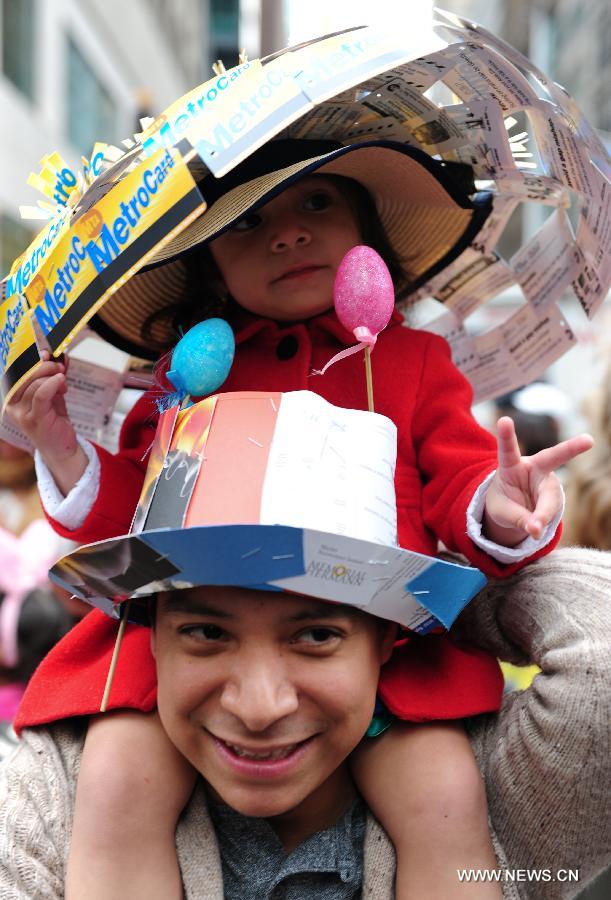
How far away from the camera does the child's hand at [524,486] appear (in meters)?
1.63

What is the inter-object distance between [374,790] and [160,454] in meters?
0.69

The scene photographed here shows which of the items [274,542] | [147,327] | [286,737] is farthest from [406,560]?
[147,327]

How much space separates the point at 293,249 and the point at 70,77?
1601 cm

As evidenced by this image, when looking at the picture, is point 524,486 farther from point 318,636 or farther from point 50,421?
point 50,421

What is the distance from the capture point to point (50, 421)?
189 centimetres

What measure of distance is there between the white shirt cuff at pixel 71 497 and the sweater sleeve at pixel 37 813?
38 centimetres

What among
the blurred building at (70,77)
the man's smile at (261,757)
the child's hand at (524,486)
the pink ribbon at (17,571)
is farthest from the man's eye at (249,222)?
the blurred building at (70,77)

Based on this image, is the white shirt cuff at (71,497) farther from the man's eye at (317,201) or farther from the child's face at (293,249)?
the man's eye at (317,201)

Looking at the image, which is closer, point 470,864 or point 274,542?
point 274,542

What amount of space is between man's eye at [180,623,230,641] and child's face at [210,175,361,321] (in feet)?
2.12

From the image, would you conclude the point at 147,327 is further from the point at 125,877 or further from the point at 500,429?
the point at 125,877

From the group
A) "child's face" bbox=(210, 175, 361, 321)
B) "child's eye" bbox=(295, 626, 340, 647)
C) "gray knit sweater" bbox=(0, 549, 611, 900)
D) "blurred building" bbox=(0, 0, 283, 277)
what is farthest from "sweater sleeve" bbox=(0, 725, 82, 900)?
"blurred building" bbox=(0, 0, 283, 277)

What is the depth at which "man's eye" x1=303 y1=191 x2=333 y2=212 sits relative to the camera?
6.63 ft

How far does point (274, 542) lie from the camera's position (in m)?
1.50
